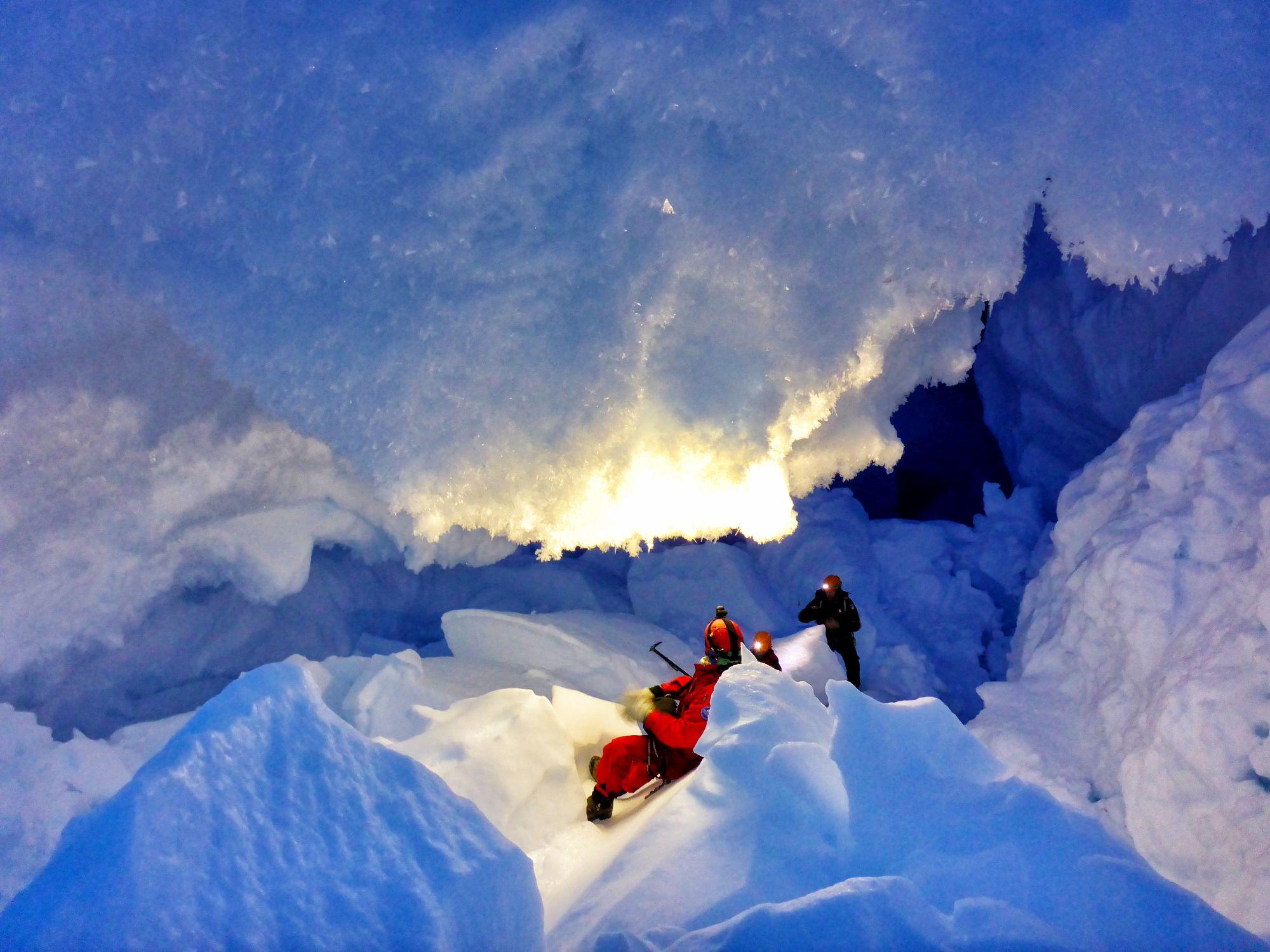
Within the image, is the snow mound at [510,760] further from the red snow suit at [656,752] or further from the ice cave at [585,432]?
the red snow suit at [656,752]

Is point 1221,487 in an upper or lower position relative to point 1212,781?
upper

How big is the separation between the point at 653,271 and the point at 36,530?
2667 millimetres

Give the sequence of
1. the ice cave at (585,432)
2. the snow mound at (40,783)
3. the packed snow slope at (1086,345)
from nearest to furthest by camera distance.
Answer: the ice cave at (585,432)
the snow mound at (40,783)
the packed snow slope at (1086,345)

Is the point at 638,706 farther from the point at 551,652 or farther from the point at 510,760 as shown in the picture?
the point at 551,652

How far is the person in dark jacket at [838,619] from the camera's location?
5031 mm

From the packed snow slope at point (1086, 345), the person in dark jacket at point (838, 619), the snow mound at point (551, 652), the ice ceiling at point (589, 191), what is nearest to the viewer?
the ice ceiling at point (589, 191)

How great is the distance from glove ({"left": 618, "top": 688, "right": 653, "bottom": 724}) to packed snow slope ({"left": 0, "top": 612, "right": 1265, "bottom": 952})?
0.72 m

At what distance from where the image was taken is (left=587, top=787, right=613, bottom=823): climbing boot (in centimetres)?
321

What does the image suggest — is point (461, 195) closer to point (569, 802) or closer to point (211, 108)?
point (211, 108)

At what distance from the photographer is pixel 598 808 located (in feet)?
10.5

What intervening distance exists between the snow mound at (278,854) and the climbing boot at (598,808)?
4.05 ft

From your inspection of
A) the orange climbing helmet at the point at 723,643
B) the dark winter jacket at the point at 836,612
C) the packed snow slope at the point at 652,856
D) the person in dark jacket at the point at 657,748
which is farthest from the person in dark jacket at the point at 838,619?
the packed snow slope at the point at 652,856

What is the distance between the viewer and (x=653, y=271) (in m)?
3.13

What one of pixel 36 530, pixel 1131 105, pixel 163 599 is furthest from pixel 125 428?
pixel 1131 105
